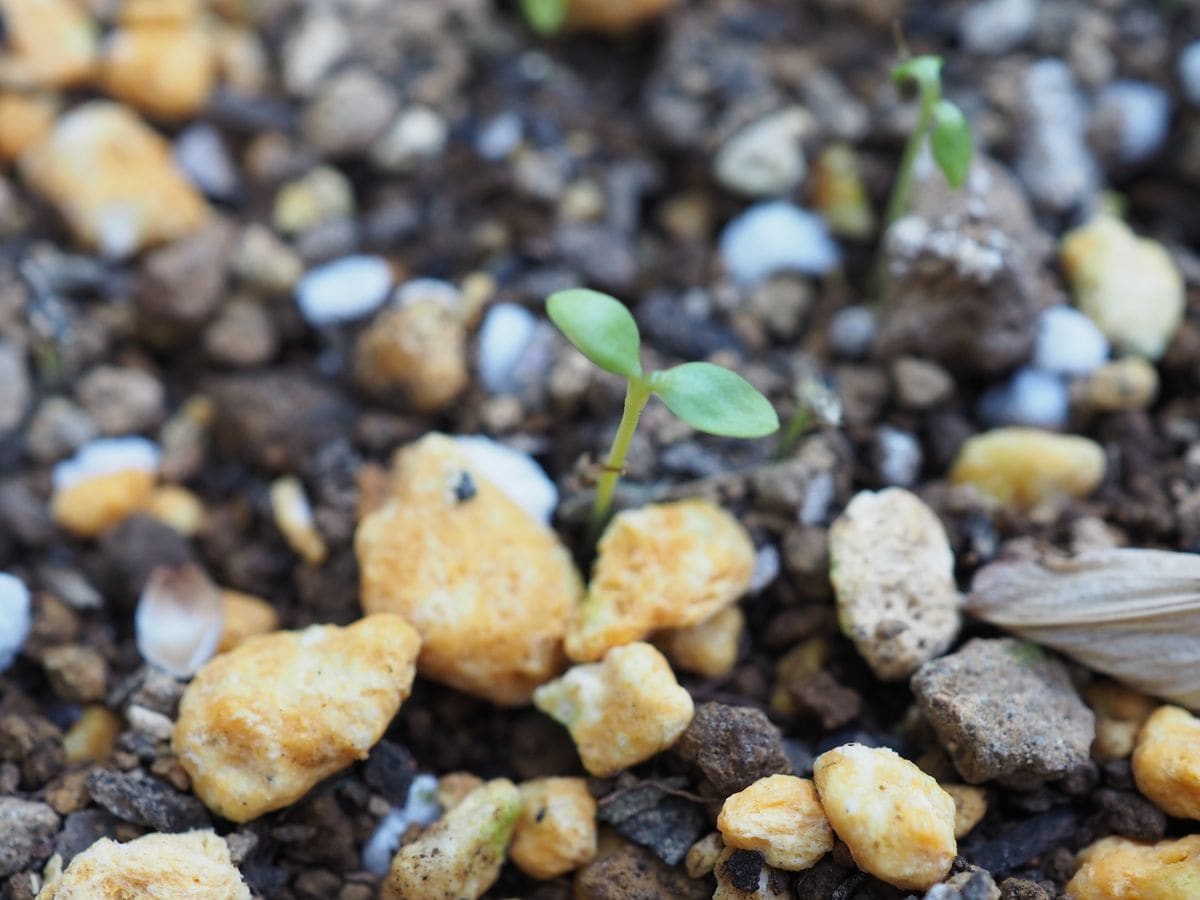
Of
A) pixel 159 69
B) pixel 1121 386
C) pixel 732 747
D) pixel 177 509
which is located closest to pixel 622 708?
pixel 732 747

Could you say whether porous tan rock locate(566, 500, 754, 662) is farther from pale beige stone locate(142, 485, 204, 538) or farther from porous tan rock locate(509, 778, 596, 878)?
pale beige stone locate(142, 485, 204, 538)

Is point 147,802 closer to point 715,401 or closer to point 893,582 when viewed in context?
point 715,401

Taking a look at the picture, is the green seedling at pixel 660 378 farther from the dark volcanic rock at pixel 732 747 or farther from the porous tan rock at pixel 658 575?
the dark volcanic rock at pixel 732 747

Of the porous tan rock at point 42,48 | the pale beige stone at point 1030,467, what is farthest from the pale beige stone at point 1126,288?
the porous tan rock at point 42,48

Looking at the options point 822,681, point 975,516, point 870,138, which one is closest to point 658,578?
point 822,681

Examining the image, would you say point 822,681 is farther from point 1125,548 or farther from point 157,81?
point 157,81

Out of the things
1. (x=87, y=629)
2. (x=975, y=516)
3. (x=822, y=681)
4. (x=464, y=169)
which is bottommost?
(x=87, y=629)

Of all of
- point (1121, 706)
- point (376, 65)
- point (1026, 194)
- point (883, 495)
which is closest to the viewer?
point (1121, 706)
